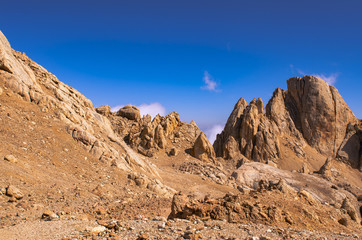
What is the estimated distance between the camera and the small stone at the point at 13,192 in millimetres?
11188

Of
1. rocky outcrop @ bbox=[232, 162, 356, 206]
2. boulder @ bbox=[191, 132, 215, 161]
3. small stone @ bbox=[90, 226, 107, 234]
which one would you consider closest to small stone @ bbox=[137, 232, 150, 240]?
small stone @ bbox=[90, 226, 107, 234]

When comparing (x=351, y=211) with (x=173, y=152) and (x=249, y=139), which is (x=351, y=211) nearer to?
(x=173, y=152)

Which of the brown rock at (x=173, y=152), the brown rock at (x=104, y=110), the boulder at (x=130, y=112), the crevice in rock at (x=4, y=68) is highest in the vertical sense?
the boulder at (x=130, y=112)

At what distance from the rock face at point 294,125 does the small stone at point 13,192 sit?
157ft

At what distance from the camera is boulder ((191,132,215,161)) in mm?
43656

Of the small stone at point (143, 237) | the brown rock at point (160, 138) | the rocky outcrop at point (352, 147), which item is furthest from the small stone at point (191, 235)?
the rocky outcrop at point (352, 147)

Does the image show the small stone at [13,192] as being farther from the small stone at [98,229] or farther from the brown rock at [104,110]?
the brown rock at [104,110]

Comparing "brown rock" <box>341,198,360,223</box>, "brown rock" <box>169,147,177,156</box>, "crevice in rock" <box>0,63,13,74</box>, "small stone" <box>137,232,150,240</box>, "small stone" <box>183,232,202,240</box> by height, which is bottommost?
"small stone" <box>137,232,150,240</box>

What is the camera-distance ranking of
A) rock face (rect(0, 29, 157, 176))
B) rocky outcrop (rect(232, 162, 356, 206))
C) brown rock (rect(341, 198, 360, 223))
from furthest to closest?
1. rocky outcrop (rect(232, 162, 356, 206))
2. rock face (rect(0, 29, 157, 176))
3. brown rock (rect(341, 198, 360, 223))

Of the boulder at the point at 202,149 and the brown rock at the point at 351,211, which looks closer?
the brown rock at the point at 351,211

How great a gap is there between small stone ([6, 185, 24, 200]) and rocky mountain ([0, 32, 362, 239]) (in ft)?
0.18

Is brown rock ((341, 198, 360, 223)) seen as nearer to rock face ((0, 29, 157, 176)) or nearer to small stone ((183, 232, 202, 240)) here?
small stone ((183, 232, 202, 240))

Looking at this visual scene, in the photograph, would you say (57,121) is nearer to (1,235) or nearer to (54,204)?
(54,204)

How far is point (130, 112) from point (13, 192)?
4308 cm
